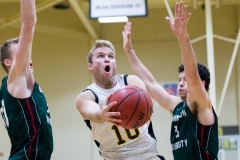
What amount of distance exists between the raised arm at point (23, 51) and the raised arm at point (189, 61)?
1.18m

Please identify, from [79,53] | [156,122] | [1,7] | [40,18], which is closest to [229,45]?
[156,122]

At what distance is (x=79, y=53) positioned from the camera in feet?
37.9

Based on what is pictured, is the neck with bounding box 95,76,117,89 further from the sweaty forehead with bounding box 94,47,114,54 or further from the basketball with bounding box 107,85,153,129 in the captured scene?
the basketball with bounding box 107,85,153,129

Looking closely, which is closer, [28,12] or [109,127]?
[28,12]

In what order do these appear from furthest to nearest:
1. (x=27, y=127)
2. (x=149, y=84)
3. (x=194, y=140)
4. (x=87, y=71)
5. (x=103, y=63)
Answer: (x=87, y=71), (x=149, y=84), (x=103, y=63), (x=194, y=140), (x=27, y=127)

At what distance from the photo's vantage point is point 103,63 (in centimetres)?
432

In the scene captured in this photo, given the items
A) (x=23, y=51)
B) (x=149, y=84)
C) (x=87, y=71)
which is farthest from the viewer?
(x=87, y=71)

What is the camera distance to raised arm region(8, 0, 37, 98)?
3.58 metres

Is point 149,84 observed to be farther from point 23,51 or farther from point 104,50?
point 23,51

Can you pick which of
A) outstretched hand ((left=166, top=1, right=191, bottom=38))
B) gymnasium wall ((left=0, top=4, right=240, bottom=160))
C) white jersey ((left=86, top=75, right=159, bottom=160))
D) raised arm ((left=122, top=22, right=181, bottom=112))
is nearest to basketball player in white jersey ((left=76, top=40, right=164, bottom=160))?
white jersey ((left=86, top=75, right=159, bottom=160))

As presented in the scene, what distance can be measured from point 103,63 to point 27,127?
3.44 feet

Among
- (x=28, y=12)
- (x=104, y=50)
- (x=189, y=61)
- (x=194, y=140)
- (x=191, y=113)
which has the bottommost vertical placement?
(x=194, y=140)

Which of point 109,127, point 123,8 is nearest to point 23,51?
point 109,127

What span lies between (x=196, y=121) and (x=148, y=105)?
629 millimetres
